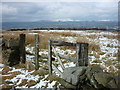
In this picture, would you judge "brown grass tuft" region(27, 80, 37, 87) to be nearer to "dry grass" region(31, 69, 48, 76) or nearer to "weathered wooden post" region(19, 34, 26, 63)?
"dry grass" region(31, 69, 48, 76)

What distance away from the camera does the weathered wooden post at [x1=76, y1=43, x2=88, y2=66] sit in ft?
17.5

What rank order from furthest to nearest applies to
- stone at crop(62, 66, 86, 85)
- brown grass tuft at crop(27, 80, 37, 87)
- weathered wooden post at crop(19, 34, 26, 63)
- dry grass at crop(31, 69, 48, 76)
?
weathered wooden post at crop(19, 34, 26, 63)
dry grass at crop(31, 69, 48, 76)
brown grass tuft at crop(27, 80, 37, 87)
stone at crop(62, 66, 86, 85)

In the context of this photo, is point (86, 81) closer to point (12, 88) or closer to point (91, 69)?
point (91, 69)

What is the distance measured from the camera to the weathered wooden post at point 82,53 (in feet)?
17.5

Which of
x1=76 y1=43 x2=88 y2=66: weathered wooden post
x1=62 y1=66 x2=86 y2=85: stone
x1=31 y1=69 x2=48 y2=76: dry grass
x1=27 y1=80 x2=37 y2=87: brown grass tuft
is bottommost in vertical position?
x1=27 y1=80 x2=37 y2=87: brown grass tuft

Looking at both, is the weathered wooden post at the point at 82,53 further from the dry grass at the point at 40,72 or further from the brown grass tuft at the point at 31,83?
the dry grass at the point at 40,72

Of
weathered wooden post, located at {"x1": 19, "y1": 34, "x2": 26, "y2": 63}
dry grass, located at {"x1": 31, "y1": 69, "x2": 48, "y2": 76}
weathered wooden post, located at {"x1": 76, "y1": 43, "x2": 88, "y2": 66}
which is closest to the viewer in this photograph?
weathered wooden post, located at {"x1": 76, "y1": 43, "x2": 88, "y2": 66}

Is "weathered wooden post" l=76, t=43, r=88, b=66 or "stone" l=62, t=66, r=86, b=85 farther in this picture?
"weathered wooden post" l=76, t=43, r=88, b=66

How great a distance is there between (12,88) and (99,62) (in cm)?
585

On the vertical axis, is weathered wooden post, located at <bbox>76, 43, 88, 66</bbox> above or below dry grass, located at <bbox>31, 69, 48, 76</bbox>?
above

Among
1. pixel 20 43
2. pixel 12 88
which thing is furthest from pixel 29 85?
pixel 20 43

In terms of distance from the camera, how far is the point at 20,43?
8.98 meters

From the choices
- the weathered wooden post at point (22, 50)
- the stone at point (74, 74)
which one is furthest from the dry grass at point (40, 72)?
the stone at point (74, 74)

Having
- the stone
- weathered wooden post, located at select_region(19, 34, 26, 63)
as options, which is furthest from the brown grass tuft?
weathered wooden post, located at select_region(19, 34, 26, 63)
